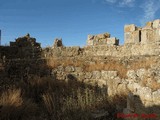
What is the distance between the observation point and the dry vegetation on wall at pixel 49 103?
7066 millimetres

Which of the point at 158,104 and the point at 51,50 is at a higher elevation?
the point at 51,50

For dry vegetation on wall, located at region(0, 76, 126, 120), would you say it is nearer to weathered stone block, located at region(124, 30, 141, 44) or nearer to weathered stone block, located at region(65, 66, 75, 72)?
weathered stone block, located at region(65, 66, 75, 72)

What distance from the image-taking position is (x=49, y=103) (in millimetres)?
7910

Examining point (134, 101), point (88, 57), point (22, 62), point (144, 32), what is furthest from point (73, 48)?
point (134, 101)

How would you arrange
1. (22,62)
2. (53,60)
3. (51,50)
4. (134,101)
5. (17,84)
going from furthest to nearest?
1. (51,50)
2. (53,60)
3. (22,62)
4. (17,84)
5. (134,101)

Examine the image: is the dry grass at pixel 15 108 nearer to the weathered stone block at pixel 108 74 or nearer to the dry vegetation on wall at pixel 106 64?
the dry vegetation on wall at pixel 106 64

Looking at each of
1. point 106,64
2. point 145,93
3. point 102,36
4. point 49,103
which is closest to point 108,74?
point 106,64

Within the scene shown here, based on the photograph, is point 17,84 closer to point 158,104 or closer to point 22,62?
point 22,62

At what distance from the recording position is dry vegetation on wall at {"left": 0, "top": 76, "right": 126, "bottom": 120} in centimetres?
707

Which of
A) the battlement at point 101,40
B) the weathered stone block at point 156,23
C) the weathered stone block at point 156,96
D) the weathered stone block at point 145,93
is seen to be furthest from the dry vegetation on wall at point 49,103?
the weathered stone block at point 156,23

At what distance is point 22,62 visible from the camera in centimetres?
1073

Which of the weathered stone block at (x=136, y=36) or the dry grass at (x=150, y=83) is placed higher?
the weathered stone block at (x=136, y=36)

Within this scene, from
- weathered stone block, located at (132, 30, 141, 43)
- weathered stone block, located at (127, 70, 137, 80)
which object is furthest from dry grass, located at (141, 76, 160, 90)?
weathered stone block, located at (132, 30, 141, 43)

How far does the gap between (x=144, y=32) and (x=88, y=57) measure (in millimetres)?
3287
